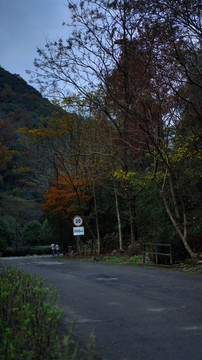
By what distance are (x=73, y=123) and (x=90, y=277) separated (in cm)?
1505

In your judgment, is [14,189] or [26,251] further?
[14,189]

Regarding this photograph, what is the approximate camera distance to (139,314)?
22.8 ft

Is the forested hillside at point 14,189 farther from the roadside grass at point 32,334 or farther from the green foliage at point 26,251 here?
the roadside grass at point 32,334

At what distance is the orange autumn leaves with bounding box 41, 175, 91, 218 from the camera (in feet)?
94.1

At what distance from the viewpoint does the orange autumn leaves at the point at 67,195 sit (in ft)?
94.1

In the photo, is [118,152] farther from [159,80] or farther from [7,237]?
[7,237]

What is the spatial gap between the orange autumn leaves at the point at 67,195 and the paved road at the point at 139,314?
16.8m

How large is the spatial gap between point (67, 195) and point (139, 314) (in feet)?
72.8

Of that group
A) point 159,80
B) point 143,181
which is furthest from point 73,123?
point 159,80

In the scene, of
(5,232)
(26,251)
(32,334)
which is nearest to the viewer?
(32,334)

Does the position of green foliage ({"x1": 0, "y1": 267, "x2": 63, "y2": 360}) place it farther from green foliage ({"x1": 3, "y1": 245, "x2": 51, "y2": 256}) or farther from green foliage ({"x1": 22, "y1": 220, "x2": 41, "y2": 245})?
green foliage ({"x1": 22, "y1": 220, "x2": 41, "y2": 245})

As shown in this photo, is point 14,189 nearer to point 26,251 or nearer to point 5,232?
point 5,232

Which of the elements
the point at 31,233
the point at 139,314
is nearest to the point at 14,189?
the point at 31,233

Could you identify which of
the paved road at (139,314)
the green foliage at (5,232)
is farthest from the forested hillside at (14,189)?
the paved road at (139,314)
